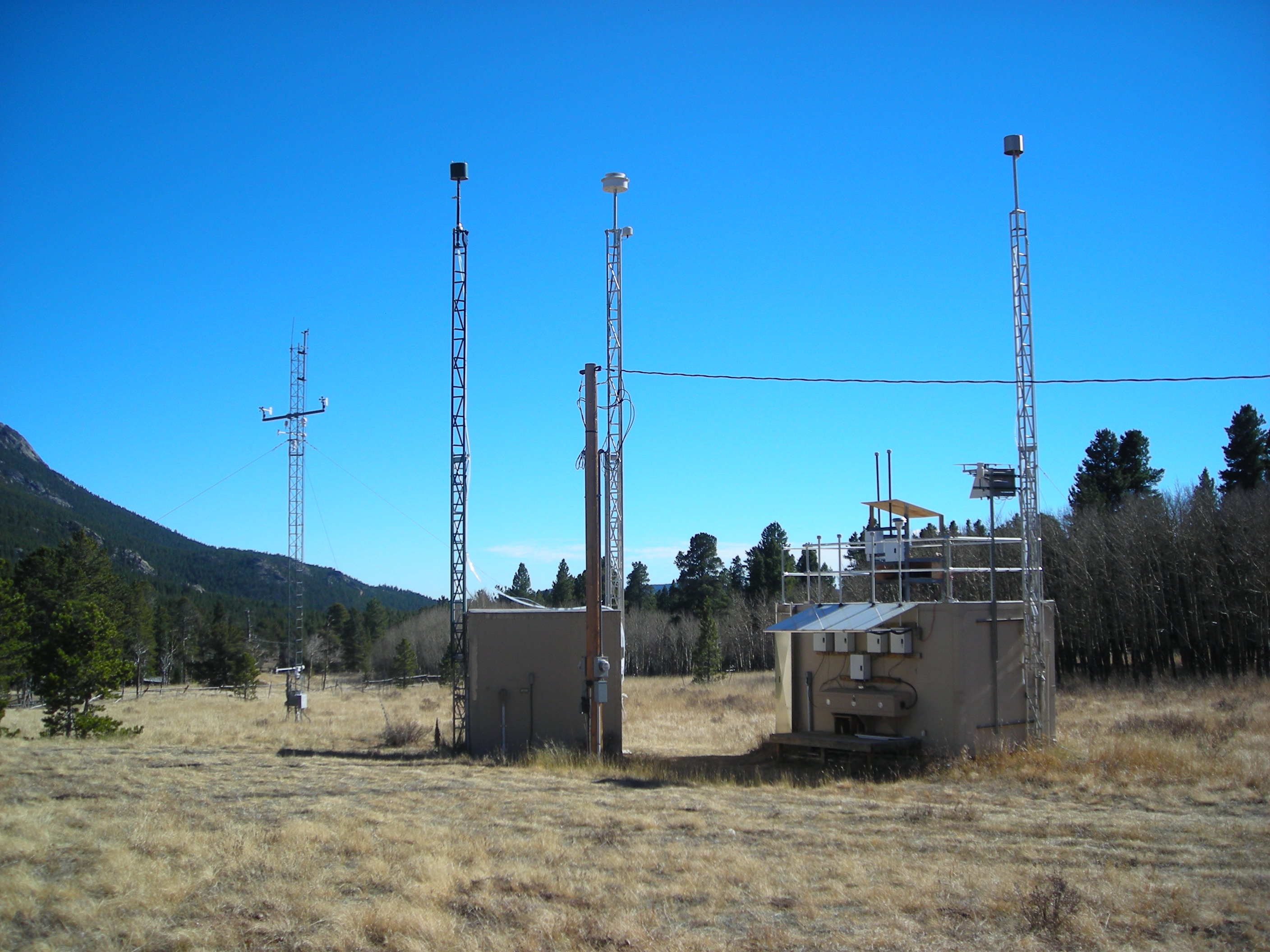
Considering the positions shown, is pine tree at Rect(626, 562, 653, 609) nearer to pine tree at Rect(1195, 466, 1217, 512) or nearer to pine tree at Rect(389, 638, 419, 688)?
pine tree at Rect(389, 638, 419, 688)

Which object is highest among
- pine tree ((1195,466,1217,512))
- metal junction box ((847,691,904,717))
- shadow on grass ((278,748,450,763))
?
pine tree ((1195,466,1217,512))

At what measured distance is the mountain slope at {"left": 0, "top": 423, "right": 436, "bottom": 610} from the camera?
133125mm

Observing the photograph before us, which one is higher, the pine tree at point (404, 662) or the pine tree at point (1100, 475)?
the pine tree at point (1100, 475)

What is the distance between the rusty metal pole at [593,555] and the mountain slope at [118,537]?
121 metres

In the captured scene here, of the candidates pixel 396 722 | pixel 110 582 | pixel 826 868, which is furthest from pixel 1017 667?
pixel 110 582

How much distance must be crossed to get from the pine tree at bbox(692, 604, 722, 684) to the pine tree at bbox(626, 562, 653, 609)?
4364cm

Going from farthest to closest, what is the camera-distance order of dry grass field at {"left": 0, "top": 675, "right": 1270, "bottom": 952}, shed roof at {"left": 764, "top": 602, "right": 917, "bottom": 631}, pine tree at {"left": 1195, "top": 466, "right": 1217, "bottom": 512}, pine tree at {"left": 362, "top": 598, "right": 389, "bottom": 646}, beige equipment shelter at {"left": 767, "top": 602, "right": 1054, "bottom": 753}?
1. pine tree at {"left": 362, "top": 598, "right": 389, "bottom": 646}
2. pine tree at {"left": 1195, "top": 466, "right": 1217, "bottom": 512}
3. shed roof at {"left": 764, "top": 602, "right": 917, "bottom": 631}
4. beige equipment shelter at {"left": 767, "top": 602, "right": 1054, "bottom": 753}
5. dry grass field at {"left": 0, "top": 675, "right": 1270, "bottom": 952}

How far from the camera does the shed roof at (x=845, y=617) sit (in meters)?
17.4

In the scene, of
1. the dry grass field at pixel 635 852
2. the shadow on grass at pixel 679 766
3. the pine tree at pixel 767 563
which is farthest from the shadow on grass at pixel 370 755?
the pine tree at pixel 767 563

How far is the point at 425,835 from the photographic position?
1030 centimetres

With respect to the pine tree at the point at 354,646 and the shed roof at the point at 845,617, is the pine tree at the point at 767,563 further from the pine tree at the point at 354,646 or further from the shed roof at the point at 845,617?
the shed roof at the point at 845,617

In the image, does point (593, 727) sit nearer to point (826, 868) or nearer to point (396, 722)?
point (826, 868)

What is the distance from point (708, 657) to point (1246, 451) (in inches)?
1265

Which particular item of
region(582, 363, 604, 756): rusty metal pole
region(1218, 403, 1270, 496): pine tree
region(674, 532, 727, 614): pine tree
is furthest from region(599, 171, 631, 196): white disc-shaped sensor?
region(674, 532, 727, 614): pine tree
